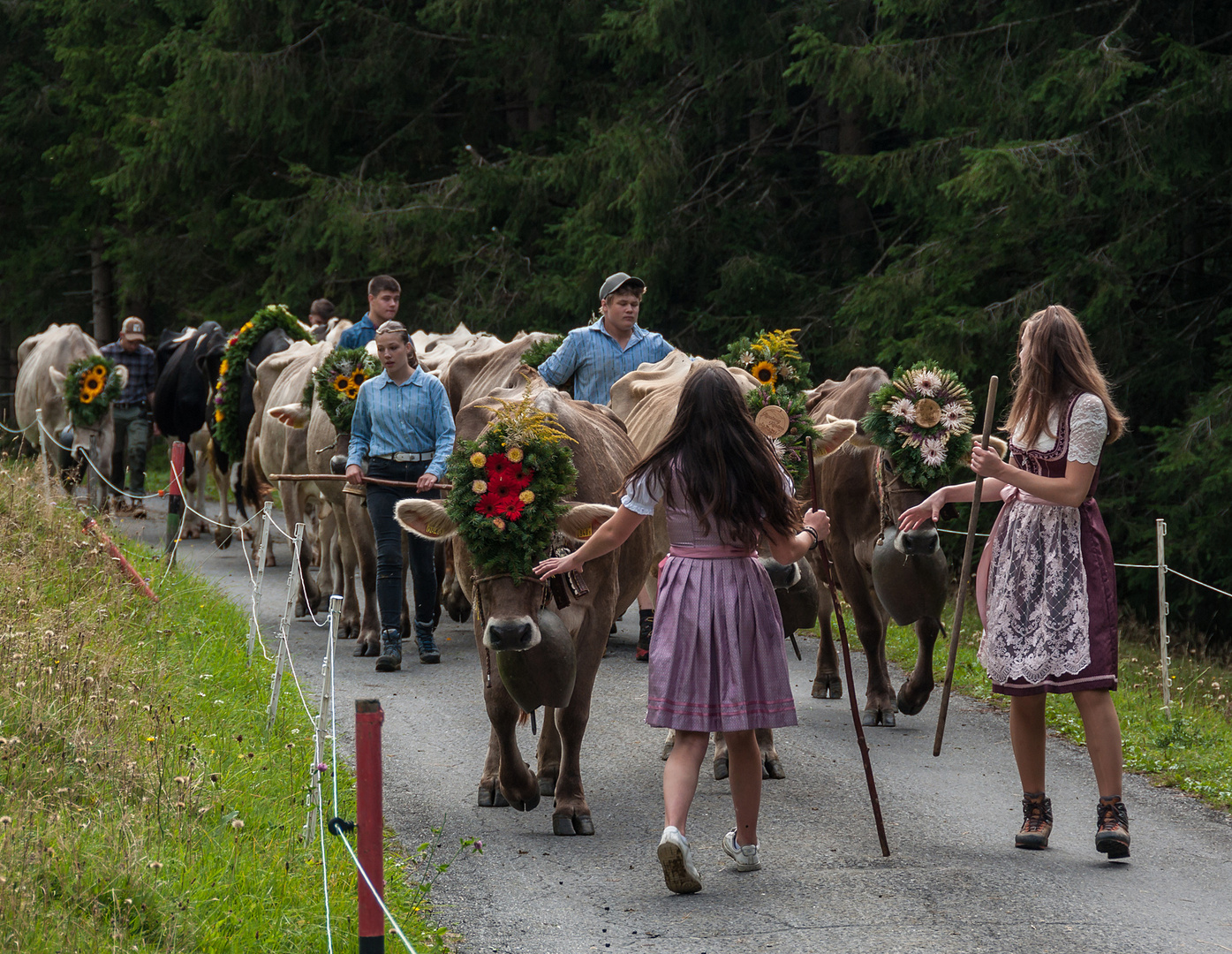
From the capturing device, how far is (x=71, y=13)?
26.1 m

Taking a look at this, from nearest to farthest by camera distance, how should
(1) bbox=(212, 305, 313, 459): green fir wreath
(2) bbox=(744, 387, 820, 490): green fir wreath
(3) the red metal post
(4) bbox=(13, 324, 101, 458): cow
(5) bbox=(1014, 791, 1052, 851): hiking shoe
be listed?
(3) the red metal post
(5) bbox=(1014, 791, 1052, 851): hiking shoe
(2) bbox=(744, 387, 820, 490): green fir wreath
(1) bbox=(212, 305, 313, 459): green fir wreath
(4) bbox=(13, 324, 101, 458): cow

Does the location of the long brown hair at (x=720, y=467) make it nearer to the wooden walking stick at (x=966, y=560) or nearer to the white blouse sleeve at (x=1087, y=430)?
the wooden walking stick at (x=966, y=560)

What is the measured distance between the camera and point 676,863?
4961mm

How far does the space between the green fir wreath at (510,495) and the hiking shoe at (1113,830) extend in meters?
2.53

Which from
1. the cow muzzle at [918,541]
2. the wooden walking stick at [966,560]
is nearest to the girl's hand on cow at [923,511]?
the wooden walking stick at [966,560]

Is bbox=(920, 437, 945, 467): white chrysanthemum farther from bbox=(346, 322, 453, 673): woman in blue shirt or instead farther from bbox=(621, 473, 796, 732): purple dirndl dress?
bbox=(346, 322, 453, 673): woman in blue shirt

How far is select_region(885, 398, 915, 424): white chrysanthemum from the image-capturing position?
22.9ft

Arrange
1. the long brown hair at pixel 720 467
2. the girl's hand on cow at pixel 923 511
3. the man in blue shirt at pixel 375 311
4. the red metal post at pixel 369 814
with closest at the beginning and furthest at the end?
the red metal post at pixel 369 814
the long brown hair at pixel 720 467
the girl's hand on cow at pixel 923 511
the man in blue shirt at pixel 375 311

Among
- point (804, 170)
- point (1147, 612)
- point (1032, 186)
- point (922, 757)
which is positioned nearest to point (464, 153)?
point (804, 170)

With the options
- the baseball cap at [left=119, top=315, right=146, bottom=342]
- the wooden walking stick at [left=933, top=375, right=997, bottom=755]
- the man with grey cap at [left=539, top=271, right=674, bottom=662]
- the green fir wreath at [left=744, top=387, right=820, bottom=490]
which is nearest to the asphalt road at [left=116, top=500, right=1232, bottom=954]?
the wooden walking stick at [left=933, top=375, right=997, bottom=755]

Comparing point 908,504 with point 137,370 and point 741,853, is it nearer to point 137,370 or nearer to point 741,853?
point 741,853

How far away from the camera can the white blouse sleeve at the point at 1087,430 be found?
5.54 m

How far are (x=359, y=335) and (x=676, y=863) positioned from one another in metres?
7.24

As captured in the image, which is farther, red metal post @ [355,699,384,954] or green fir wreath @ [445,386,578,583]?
green fir wreath @ [445,386,578,583]
